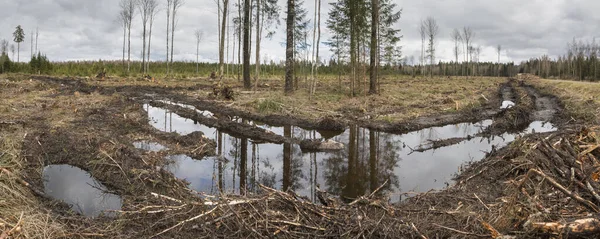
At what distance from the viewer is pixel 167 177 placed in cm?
641

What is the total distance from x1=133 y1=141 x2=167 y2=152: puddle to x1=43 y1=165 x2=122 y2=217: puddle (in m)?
1.80

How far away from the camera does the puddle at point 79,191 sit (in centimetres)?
568

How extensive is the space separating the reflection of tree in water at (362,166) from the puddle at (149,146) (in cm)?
395

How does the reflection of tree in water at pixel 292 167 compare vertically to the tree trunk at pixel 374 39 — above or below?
below

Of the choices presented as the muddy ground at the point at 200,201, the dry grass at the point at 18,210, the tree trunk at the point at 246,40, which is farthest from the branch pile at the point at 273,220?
the tree trunk at the point at 246,40

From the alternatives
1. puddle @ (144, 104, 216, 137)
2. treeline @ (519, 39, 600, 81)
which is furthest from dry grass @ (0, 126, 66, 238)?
treeline @ (519, 39, 600, 81)

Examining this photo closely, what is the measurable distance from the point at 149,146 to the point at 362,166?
5.14 meters

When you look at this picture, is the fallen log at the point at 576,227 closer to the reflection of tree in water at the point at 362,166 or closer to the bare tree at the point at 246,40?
the reflection of tree in water at the point at 362,166

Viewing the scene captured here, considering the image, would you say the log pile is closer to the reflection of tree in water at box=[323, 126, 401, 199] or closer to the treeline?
the reflection of tree in water at box=[323, 126, 401, 199]

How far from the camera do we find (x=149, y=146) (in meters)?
9.33

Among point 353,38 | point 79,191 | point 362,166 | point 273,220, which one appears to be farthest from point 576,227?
point 353,38

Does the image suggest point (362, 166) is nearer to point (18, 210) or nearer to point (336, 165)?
point (336, 165)

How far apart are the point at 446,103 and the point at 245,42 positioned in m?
11.6

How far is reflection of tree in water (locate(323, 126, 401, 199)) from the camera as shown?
703cm
